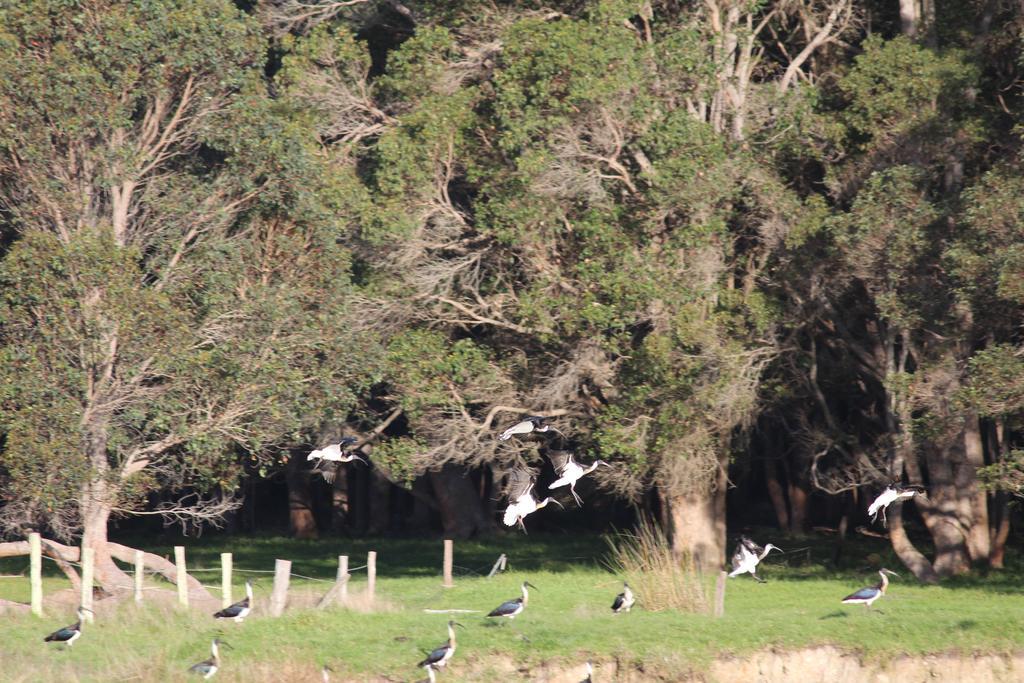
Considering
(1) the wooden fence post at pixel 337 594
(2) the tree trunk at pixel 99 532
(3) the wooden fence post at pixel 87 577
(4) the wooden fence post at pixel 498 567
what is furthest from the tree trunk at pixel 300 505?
(3) the wooden fence post at pixel 87 577

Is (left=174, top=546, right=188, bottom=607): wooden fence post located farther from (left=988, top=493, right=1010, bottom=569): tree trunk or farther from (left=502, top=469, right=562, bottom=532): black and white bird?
(left=988, top=493, right=1010, bottom=569): tree trunk

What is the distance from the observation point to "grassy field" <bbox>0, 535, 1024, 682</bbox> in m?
17.2

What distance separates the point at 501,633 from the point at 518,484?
2835 millimetres

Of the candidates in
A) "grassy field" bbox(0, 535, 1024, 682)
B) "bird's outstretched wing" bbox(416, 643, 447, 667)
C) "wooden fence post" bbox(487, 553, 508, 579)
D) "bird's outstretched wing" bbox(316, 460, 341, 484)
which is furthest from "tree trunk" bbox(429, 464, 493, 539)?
"bird's outstretched wing" bbox(416, 643, 447, 667)

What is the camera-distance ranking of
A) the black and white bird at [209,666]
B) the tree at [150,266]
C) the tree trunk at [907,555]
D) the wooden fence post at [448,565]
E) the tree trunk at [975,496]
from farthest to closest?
the tree trunk at [975,496]
the tree trunk at [907,555]
the wooden fence post at [448,565]
the tree at [150,266]
the black and white bird at [209,666]

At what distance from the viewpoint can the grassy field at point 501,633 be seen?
1716cm

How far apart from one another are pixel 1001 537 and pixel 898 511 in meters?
2.40

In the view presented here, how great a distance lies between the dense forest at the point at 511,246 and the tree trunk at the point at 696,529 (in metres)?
0.07

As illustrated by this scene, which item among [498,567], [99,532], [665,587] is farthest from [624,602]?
[99,532]

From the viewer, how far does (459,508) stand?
35.2 metres

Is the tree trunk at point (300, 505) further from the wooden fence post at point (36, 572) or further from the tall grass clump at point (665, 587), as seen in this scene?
the tall grass clump at point (665, 587)

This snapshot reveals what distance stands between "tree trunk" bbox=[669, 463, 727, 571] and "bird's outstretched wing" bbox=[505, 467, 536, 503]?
412cm

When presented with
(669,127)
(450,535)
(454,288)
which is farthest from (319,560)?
(669,127)

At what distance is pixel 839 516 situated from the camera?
127 ft
